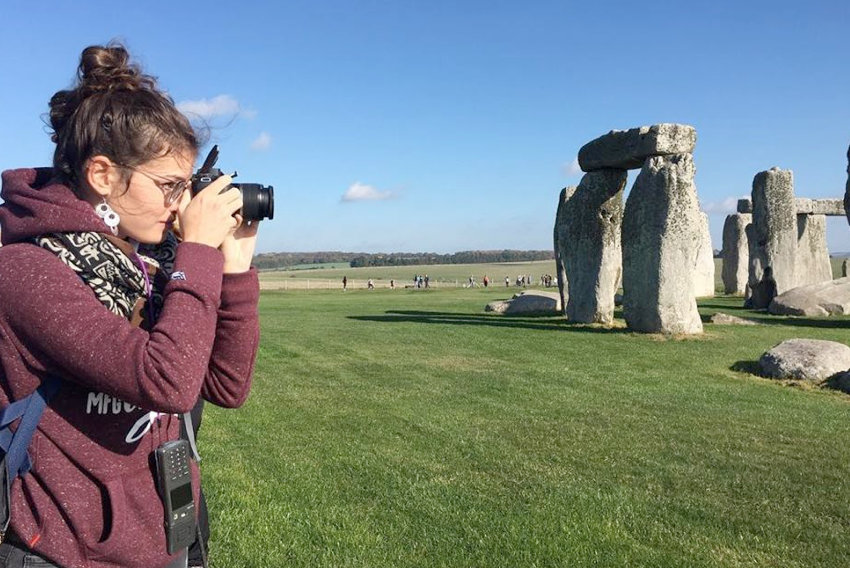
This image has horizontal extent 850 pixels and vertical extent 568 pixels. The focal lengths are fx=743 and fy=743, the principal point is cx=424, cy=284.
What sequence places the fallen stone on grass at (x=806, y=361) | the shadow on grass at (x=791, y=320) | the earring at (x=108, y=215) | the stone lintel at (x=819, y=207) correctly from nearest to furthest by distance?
the earring at (x=108, y=215), the fallen stone on grass at (x=806, y=361), the shadow on grass at (x=791, y=320), the stone lintel at (x=819, y=207)

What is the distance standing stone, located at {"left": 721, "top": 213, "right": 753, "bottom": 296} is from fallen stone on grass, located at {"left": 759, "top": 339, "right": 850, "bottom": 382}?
1941 cm

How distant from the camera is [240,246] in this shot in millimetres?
2000

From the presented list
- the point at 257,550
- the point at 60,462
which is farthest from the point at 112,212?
the point at 257,550

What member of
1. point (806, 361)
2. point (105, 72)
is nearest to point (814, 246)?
point (806, 361)

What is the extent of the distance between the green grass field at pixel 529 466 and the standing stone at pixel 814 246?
15.4 metres

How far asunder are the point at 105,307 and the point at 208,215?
32 centimetres

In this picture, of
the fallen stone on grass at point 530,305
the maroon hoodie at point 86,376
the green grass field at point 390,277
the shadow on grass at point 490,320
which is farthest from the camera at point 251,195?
the green grass field at point 390,277

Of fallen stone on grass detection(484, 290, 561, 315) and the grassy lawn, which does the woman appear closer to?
fallen stone on grass detection(484, 290, 561, 315)

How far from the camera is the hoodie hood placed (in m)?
1.70

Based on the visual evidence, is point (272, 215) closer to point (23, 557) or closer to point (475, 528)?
point (23, 557)

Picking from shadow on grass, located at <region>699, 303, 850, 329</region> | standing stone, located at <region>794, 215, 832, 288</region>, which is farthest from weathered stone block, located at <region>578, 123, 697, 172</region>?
standing stone, located at <region>794, 215, 832, 288</region>

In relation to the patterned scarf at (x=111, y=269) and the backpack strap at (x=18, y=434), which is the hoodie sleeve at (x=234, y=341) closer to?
the patterned scarf at (x=111, y=269)

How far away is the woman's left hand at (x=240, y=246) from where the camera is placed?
77.1 inches

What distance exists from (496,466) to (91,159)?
434 cm
